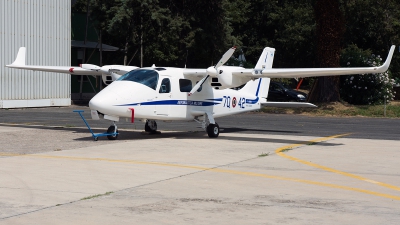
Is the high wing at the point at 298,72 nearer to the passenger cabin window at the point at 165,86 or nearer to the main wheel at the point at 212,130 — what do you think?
the main wheel at the point at 212,130

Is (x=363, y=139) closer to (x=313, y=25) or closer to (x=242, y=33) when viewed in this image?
(x=313, y=25)

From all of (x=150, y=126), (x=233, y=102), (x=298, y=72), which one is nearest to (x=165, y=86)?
(x=150, y=126)

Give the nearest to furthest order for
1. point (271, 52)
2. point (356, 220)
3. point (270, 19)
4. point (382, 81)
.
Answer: point (356, 220), point (271, 52), point (382, 81), point (270, 19)

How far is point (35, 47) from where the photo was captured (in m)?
39.9

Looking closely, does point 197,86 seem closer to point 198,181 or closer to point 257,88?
point 257,88

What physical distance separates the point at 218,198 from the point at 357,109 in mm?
26263

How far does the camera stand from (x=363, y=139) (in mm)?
21047

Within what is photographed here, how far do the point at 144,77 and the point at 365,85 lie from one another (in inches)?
913

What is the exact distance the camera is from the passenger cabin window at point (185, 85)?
21359 mm

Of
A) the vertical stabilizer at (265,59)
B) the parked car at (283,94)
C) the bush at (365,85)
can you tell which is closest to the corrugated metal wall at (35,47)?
the parked car at (283,94)

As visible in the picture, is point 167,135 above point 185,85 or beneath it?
beneath

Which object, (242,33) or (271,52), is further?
(242,33)

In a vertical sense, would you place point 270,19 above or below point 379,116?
above

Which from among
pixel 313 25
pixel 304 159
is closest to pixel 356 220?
pixel 304 159
